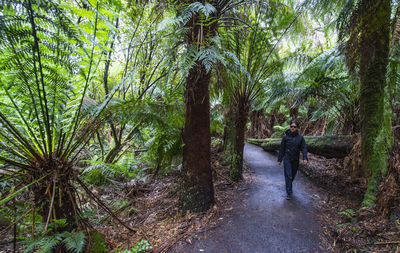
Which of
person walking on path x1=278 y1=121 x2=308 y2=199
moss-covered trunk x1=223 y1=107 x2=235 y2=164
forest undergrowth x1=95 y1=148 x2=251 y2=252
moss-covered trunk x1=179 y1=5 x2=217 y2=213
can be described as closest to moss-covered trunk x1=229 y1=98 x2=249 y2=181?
forest undergrowth x1=95 y1=148 x2=251 y2=252

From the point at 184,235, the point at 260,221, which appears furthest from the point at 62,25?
the point at 260,221

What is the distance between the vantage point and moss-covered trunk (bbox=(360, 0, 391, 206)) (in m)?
2.63

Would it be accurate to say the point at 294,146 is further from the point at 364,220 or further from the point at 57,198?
the point at 57,198

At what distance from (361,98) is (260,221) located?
2660mm

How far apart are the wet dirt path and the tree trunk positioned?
1.78ft

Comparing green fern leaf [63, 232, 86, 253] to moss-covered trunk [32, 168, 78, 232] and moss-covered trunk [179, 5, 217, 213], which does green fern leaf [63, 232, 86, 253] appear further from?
moss-covered trunk [179, 5, 217, 213]

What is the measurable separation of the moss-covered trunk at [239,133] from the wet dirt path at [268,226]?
53cm

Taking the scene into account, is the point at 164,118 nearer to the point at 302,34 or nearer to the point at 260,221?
the point at 260,221

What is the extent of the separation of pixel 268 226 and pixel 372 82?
2805mm

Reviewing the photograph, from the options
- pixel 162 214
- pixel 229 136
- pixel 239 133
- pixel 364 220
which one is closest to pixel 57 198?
pixel 162 214

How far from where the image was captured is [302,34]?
181 inches

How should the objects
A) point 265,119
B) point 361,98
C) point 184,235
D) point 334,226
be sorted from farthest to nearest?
point 265,119 < point 361,98 < point 334,226 < point 184,235

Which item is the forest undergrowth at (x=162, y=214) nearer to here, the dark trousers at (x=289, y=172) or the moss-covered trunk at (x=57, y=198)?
the moss-covered trunk at (x=57, y=198)

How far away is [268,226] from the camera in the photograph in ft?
9.03
